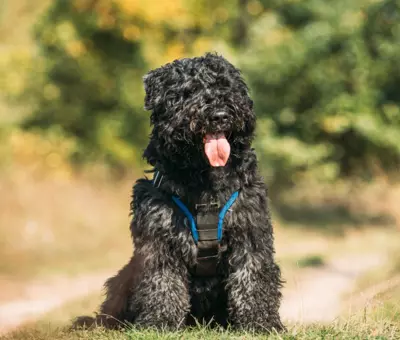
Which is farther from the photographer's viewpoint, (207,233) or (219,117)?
(207,233)

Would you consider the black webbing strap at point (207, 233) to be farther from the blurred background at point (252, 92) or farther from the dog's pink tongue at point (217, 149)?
the blurred background at point (252, 92)

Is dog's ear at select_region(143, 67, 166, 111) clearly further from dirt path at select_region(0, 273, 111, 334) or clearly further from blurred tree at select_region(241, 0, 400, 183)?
→ blurred tree at select_region(241, 0, 400, 183)

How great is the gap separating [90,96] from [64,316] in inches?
439

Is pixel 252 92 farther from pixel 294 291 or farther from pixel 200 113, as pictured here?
pixel 200 113

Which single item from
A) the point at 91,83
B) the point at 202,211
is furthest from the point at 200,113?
the point at 91,83

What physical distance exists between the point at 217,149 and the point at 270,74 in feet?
48.7

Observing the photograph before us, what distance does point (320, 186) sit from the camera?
914 inches

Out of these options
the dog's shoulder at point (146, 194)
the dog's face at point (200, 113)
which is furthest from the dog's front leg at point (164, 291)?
the dog's face at point (200, 113)

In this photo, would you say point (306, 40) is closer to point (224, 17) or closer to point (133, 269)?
point (224, 17)

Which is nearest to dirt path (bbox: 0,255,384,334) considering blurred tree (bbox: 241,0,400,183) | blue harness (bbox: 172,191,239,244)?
blue harness (bbox: 172,191,239,244)

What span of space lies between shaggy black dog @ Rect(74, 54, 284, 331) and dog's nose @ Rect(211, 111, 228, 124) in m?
0.01

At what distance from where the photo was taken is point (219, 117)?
529 centimetres

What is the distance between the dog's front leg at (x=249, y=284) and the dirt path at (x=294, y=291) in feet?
12.3

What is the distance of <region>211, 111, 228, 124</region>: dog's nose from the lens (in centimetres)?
529
